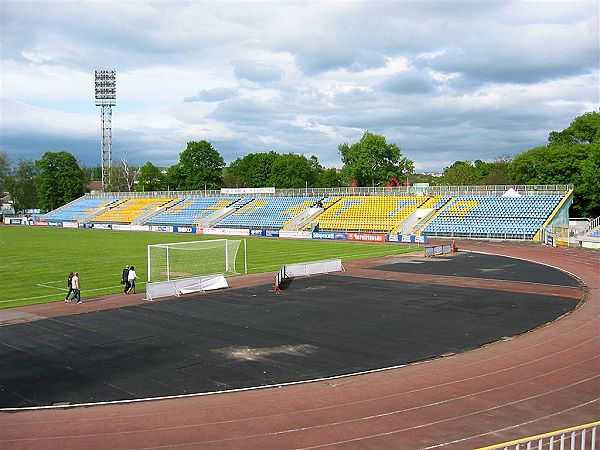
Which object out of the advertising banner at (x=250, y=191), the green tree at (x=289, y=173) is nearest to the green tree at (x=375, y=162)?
the green tree at (x=289, y=173)

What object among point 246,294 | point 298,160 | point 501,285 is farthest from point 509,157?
point 246,294

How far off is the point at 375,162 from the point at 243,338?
102 metres

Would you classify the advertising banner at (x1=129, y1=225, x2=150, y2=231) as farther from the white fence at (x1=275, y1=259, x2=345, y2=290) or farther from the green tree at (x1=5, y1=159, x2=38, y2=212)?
the green tree at (x1=5, y1=159, x2=38, y2=212)

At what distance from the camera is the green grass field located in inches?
1222

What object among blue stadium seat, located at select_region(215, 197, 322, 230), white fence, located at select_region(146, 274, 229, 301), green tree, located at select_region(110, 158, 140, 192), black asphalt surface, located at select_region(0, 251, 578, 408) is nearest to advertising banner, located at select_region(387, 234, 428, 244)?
blue stadium seat, located at select_region(215, 197, 322, 230)

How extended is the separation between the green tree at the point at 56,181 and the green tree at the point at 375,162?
66088mm

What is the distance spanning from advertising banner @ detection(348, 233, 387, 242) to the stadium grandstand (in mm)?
4744

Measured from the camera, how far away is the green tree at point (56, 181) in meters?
129

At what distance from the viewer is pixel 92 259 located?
4616 cm

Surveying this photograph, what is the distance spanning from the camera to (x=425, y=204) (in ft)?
242

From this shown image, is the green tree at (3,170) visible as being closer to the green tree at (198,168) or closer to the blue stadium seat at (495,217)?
the green tree at (198,168)

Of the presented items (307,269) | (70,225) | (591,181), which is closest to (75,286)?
(307,269)

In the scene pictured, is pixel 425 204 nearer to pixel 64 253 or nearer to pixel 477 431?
pixel 64 253

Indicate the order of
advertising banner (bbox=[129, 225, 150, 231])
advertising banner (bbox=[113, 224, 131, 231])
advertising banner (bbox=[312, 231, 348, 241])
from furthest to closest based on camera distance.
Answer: advertising banner (bbox=[113, 224, 131, 231])
advertising banner (bbox=[129, 225, 150, 231])
advertising banner (bbox=[312, 231, 348, 241])
